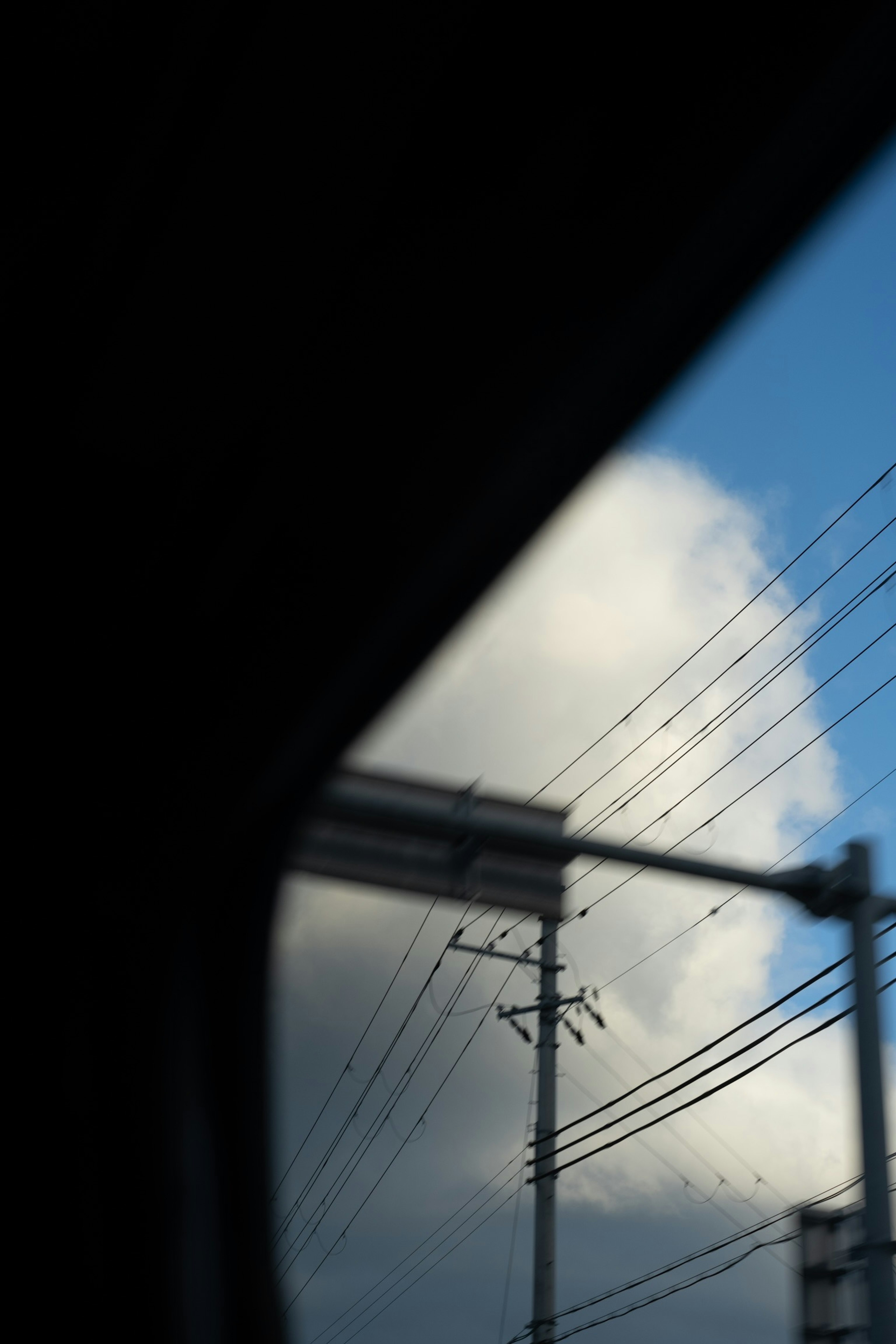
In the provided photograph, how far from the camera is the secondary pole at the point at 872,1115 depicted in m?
7.95

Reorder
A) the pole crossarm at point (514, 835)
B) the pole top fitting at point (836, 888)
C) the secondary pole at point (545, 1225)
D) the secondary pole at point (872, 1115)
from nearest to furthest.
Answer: the pole crossarm at point (514, 835), the secondary pole at point (872, 1115), the pole top fitting at point (836, 888), the secondary pole at point (545, 1225)

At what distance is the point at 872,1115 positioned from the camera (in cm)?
859

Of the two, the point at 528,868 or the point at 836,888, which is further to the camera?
the point at 836,888

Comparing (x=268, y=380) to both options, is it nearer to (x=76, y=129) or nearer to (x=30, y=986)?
(x=76, y=129)

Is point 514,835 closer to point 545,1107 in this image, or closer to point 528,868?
point 528,868

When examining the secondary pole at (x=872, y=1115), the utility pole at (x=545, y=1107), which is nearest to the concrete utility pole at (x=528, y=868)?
the secondary pole at (x=872, y=1115)

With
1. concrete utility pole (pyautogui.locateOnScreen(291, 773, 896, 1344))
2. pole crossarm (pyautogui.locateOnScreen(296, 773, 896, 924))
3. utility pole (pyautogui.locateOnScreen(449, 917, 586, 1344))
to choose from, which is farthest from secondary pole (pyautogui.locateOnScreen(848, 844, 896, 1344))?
utility pole (pyautogui.locateOnScreen(449, 917, 586, 1344))

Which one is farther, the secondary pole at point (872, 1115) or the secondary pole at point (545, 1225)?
the secondary pole at point (545, 1225)

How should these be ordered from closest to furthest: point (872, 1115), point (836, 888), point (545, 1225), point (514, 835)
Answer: point (514, 835) → point (872, 1115) → point (836, 888) → point (545, 1225)

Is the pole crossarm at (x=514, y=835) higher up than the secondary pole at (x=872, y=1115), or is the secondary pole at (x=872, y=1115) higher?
the pole crossarm at (x=514, y=835)

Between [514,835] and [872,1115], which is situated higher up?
[514,835]

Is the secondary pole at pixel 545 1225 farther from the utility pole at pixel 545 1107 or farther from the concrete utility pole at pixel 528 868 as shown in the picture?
the concrete utility pole at pixel 528 868

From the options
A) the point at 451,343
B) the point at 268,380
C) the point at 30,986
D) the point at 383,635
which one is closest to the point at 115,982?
the point at 30,986

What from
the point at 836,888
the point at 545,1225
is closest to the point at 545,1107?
the point at 545,1225
